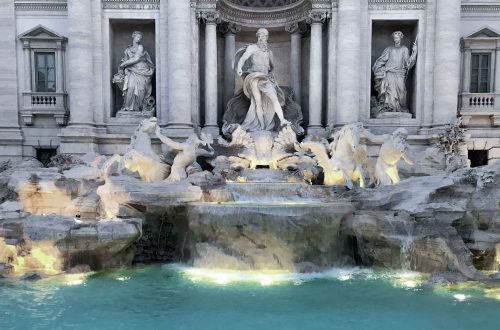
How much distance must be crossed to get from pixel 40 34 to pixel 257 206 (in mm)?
11234

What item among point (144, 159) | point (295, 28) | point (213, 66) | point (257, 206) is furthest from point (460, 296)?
point (295, 28)

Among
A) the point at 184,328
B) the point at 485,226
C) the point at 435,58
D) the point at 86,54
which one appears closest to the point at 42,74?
the point at 86,54

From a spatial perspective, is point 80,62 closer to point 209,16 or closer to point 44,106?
point 44,106

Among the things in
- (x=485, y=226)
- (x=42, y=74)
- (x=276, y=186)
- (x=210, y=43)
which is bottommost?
(x=485, y=226)

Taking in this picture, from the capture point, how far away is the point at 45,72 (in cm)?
1521

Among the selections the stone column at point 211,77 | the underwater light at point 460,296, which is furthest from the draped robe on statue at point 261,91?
the underwater light at point 460,296

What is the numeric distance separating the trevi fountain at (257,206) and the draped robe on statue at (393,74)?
0.21ft

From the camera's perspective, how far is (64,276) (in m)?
7.93

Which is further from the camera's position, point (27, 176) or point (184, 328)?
point (27, 176)

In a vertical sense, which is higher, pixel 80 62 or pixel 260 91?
pixel 80 62

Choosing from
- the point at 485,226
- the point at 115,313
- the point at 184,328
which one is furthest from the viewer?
the point at 485,226

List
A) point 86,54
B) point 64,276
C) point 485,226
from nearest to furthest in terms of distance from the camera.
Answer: point 64,276 → point 485,226 → point 86,54

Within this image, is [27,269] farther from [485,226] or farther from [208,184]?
[485,226]

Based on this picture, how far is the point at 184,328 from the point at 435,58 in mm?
12531
